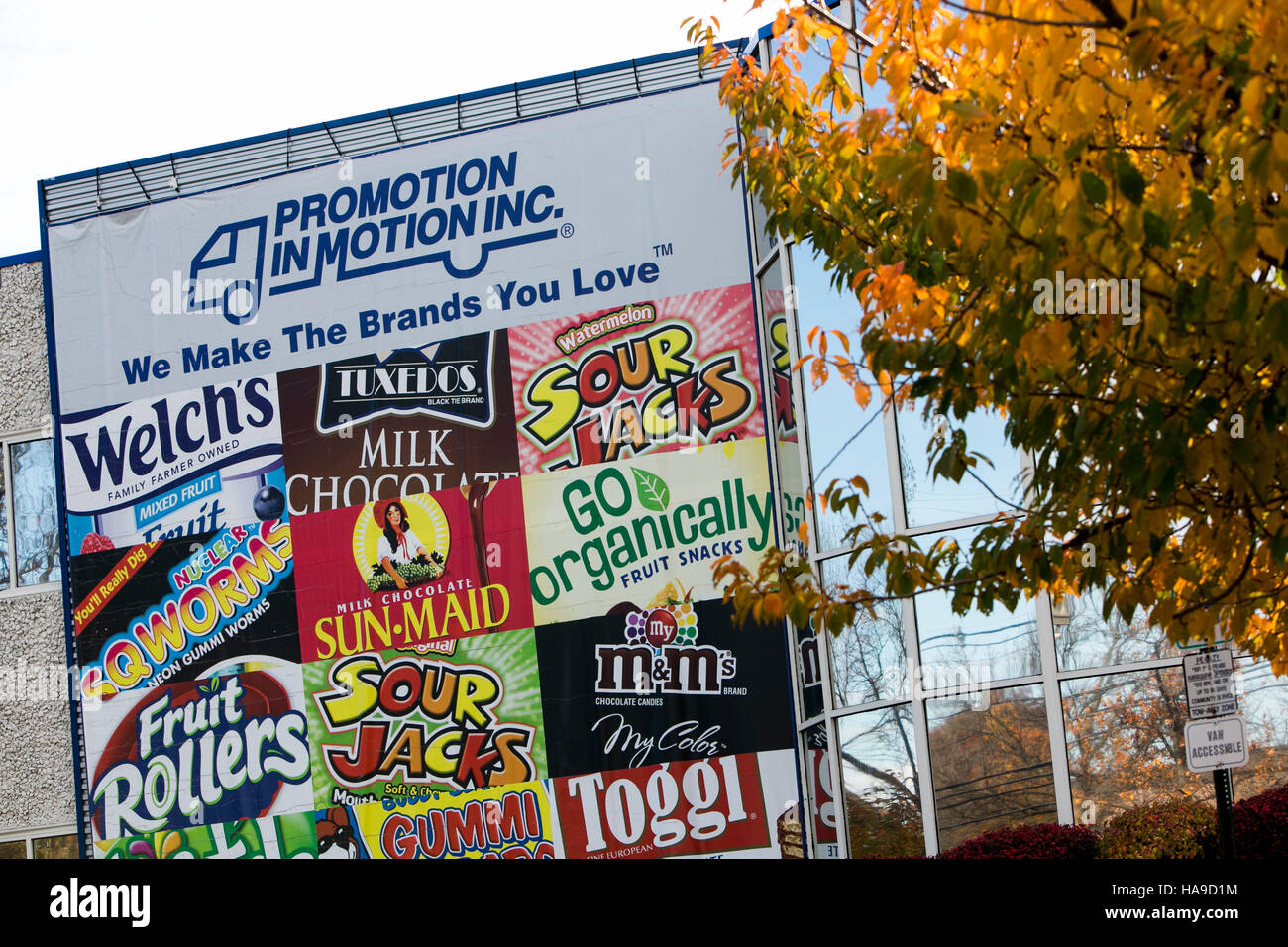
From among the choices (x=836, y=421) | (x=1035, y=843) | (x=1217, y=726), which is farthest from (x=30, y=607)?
(x=1217, y=726)

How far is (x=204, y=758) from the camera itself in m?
16.0

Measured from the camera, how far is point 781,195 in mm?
7664

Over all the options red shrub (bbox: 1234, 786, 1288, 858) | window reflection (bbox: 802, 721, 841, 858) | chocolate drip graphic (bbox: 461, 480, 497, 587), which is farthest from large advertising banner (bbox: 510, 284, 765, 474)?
red shrub (bbox: 1234, 786, 1288, 858)

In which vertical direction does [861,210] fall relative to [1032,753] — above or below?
above

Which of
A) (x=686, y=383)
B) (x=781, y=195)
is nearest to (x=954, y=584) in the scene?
(x=781, y=195)

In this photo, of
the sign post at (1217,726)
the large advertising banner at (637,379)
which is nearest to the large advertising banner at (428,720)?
the large advertising banner at (637,379)

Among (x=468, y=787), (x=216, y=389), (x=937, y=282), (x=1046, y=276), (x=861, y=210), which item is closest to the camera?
(x=1046, y=276)

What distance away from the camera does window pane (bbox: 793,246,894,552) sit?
12.6 meters

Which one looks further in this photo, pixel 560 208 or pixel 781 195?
pixel 560 208

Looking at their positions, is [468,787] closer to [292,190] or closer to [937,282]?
[292,190]

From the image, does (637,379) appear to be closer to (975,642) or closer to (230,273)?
(230,273)

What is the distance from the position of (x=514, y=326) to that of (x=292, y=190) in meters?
3.28

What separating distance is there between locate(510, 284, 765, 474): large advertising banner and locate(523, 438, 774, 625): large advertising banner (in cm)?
21

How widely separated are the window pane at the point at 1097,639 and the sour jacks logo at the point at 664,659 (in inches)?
166
